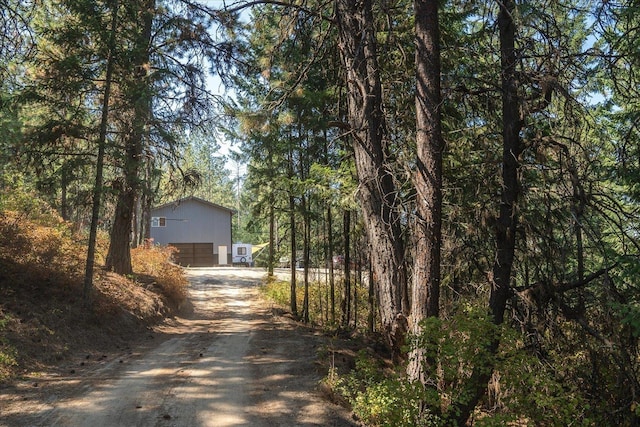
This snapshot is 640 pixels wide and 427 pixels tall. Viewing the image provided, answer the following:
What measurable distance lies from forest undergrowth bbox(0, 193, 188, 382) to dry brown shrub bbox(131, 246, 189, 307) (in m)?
0.73

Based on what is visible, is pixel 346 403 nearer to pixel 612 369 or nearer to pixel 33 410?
pixel 612 369

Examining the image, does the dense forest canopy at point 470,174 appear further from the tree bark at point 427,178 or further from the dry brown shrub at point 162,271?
the dry brown shrub at point 162,271

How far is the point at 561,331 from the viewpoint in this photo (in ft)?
19.8

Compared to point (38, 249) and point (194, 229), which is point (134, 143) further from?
point (194, 229)

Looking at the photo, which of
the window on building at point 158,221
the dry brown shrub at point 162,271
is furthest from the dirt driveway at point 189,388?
the window on building at point 158,221

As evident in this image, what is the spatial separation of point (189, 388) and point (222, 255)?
37460mm

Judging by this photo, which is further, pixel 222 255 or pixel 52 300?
pixel 222 255

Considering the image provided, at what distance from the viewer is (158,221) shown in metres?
38.5

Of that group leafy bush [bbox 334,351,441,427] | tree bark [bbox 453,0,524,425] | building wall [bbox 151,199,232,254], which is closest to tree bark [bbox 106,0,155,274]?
tree bark [bbox 453,0,524,425]

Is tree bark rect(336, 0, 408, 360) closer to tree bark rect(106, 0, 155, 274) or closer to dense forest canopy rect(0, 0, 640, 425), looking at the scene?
dense forest canopy rect(0, 0, 640, 425)

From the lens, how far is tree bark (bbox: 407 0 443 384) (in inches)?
227

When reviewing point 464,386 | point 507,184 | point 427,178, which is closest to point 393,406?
point 464,386

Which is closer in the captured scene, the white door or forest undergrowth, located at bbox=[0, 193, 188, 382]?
forest undergrowth, located at bbox=[0, 193, 188, 382]

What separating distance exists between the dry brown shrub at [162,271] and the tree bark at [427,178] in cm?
1158
